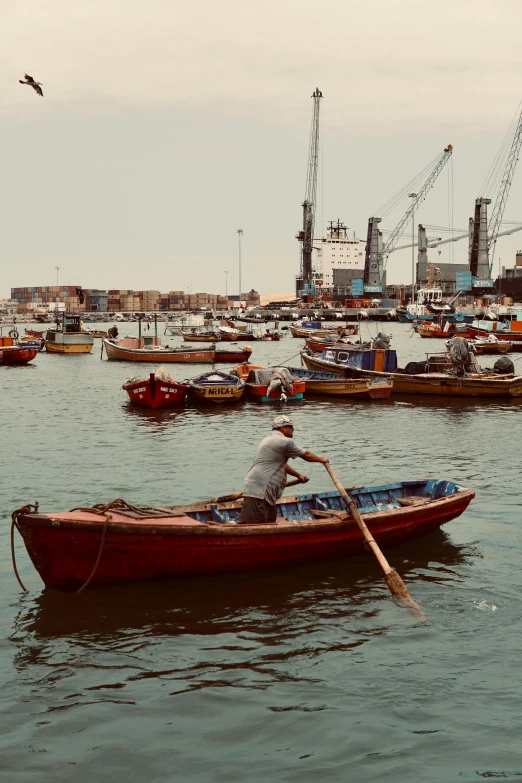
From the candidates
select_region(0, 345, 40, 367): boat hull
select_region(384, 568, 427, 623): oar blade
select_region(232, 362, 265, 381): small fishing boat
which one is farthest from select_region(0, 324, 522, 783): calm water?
select_region(0, 345, 40, 367): boat hull

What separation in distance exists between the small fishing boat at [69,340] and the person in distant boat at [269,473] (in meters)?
69.8

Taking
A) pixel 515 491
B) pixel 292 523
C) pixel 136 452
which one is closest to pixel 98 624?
pixel 292 523

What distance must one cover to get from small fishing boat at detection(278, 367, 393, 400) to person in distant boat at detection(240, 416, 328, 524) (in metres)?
28.0

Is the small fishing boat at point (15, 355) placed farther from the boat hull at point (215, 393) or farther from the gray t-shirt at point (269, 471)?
the gray t-shirt at point (269, 471)

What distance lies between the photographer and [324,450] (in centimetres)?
2647

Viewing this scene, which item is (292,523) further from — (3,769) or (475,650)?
(3,769)

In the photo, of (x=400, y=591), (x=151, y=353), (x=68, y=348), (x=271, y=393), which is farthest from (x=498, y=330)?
(x=400, y=591)

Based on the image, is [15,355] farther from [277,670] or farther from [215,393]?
[277,670]

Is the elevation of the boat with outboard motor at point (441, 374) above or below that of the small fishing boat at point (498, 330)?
below

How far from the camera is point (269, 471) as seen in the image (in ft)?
42.1

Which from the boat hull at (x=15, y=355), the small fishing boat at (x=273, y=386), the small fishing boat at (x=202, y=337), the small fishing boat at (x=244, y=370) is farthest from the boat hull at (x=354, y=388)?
the small fishing boat at (x=202, y=337)

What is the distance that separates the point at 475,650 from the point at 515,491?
10045 mm

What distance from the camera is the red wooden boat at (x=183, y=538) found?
11.6 meters

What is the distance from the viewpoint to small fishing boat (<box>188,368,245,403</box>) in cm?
3772
